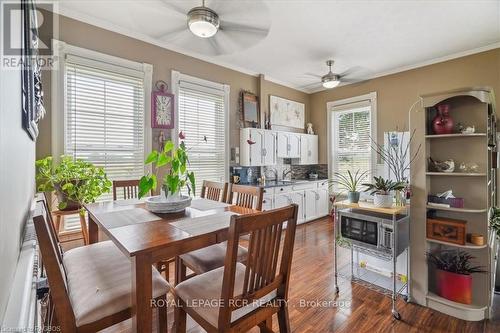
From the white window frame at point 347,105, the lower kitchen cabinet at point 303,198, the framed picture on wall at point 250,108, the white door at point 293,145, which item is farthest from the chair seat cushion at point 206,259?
the white window frame at point 347,105

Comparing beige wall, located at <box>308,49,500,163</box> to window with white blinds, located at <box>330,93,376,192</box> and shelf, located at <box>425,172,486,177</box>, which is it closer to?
window with white blinds, located at <box>330,93,376,192</box>

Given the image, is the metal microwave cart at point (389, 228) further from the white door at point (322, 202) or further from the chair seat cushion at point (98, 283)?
the white door at point (322, 202)

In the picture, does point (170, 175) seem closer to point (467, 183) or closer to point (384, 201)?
Answer: point (384, 201)

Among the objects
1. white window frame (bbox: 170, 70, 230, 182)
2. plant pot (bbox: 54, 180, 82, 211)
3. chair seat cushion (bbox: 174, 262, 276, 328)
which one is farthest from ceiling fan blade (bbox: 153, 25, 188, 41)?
chair seat cushion (bbox: 174, 262, 276, 328)

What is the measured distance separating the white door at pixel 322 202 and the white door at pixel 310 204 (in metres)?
0.12

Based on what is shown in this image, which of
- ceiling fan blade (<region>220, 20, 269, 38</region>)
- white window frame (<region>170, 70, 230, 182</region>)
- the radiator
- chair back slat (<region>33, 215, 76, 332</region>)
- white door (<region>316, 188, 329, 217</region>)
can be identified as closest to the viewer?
the radiator

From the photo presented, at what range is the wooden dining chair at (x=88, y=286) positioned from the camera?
1.04m

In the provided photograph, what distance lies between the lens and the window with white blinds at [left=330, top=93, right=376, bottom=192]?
4719 millimetres

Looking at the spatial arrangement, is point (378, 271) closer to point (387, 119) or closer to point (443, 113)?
point (443, 113)

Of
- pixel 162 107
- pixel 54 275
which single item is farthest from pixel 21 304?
pixel 162 107

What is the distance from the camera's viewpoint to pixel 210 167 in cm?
387

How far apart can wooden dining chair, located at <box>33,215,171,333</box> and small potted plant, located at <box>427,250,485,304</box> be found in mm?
2315

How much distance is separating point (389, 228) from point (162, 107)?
3020mm

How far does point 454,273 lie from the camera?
6.62 feet
